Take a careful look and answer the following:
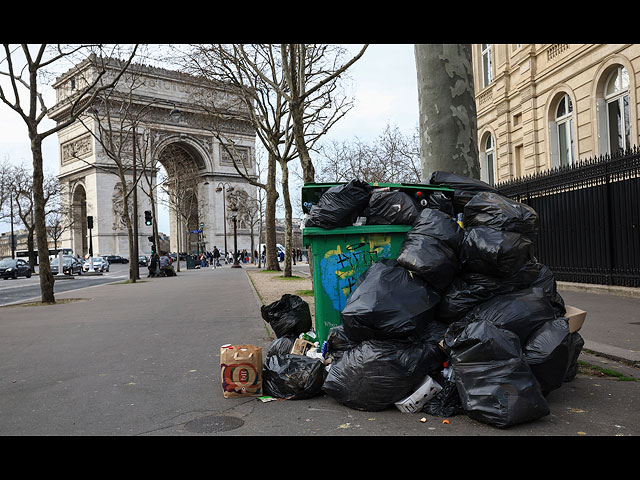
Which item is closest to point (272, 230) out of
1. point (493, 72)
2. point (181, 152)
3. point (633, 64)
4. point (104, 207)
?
point (493, 72)

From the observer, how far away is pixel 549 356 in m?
4.06

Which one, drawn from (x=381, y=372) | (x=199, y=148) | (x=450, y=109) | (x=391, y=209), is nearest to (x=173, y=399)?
(x=381, y=372)

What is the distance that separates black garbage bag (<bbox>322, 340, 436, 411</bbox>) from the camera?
409cm

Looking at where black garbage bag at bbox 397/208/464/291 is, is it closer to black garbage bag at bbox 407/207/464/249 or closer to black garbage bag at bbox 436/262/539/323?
black garbage bag at bbox 407/207/464/249

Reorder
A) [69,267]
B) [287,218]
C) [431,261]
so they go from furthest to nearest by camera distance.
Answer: [69,267]
[287,218]
[431,261]

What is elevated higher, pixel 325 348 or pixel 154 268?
pixel 154 268

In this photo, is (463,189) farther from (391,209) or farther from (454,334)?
(454,334)

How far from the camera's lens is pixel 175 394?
490cm

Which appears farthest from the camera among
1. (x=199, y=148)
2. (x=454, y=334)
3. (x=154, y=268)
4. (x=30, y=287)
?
(x=199, y=148)

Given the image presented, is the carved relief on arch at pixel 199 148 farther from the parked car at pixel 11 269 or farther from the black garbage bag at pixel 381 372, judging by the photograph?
the black garbage bag at pixel 381 372

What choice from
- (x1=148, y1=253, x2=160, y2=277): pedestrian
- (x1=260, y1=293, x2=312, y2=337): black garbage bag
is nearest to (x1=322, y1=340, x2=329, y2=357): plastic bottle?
(x1=260, y1=293, x2=312, y2=337): black garbage bag

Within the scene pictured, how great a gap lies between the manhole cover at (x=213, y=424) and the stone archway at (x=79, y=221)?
5815cm

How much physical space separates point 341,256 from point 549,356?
6.82 feet

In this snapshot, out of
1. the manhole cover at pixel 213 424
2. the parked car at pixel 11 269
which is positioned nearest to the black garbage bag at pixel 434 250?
the manhole cover at pixel 213 424
